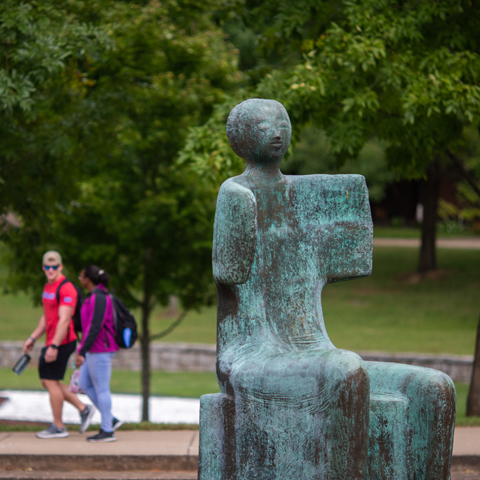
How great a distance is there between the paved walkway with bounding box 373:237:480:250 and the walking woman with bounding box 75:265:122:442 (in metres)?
28.6

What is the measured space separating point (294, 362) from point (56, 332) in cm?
437

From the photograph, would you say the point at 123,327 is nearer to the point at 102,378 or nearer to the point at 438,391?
the point at 102,378

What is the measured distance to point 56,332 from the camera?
670 cm

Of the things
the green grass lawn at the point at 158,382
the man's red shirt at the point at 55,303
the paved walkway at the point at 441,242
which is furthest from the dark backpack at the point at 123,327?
the paved walkway at the point at 441,242

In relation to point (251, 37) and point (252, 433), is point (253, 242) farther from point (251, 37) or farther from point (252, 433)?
point (251, 37)

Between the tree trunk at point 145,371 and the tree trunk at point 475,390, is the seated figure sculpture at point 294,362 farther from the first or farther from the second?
the tree trunk at point 145,371

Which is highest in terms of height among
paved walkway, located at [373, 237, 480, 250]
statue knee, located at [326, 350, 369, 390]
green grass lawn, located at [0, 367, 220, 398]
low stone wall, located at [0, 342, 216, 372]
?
paved walkway, located at [373, 237, 480, 250]

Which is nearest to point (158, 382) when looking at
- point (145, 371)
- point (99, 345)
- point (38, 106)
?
point (145, 371)

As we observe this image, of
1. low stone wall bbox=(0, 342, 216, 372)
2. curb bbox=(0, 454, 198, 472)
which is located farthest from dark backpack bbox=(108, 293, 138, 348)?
low stone wall bbox=(0, 342, 216, 372)

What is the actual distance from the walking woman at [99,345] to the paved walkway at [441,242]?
28645 millimetres

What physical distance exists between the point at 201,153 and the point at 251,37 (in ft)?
51.6

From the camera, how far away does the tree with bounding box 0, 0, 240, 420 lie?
10781mm

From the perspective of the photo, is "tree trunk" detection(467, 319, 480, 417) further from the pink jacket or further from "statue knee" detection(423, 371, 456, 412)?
"statue knee" detection(423, 371, 456, 412)

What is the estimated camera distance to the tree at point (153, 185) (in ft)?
35.4
